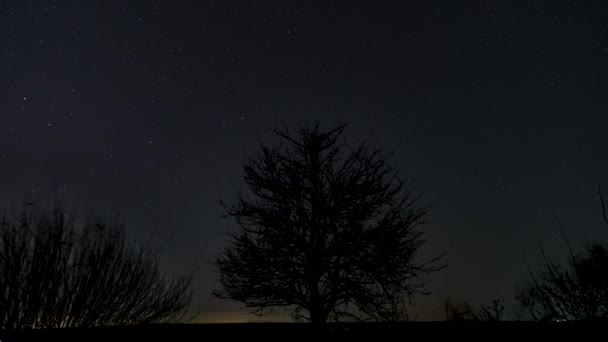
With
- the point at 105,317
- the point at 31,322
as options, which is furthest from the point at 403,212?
the point at 31,322

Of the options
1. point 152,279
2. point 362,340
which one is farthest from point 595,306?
point 152,279

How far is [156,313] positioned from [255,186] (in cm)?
422

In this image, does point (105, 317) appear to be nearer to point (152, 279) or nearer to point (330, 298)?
point (152, 279)

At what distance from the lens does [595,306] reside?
4.78 meters

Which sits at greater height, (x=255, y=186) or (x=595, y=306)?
(x=255, y=186)

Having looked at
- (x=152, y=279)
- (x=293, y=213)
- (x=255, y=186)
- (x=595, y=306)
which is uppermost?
(x=255, y=186)

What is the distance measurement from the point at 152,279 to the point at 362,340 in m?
6.75

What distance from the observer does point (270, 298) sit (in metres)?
10.5

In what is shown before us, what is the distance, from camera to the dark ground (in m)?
2.06

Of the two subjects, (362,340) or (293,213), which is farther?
(293,213)

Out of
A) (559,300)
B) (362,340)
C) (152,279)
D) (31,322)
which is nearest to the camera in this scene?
(362,340)

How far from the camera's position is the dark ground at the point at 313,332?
6.75 feet

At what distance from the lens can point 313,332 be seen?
2246 millimetres

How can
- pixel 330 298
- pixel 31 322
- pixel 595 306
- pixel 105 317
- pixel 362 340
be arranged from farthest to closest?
1. pixel 330 298
2. pixel 105 317
3. pixel 31 322
4. pixel 595 306
5. pixel 362 340
